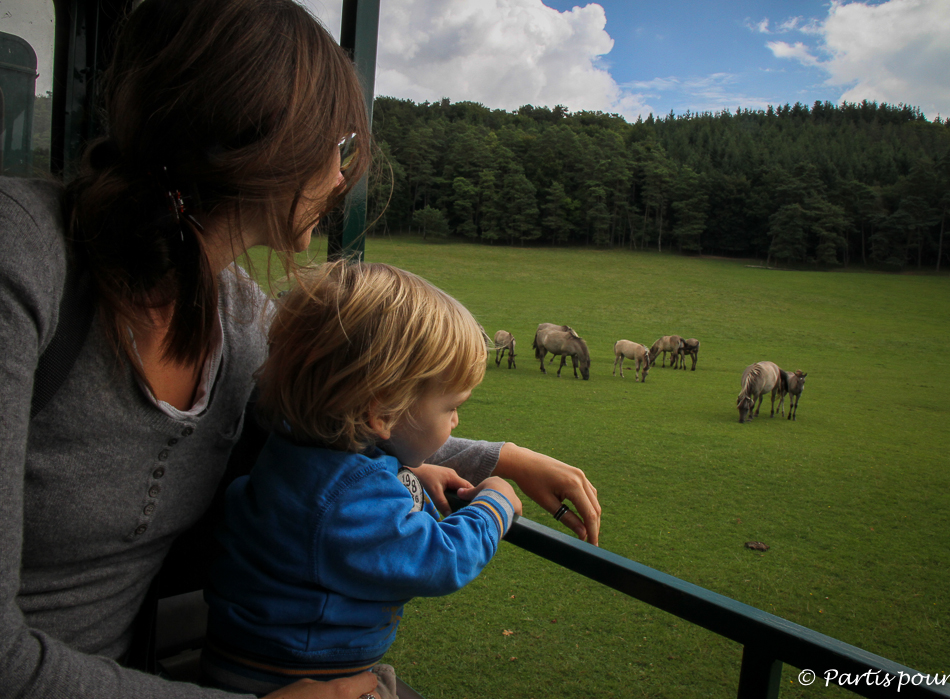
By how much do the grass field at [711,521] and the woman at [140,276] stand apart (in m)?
3.05

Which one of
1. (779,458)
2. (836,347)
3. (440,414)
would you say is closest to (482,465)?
(440,414)

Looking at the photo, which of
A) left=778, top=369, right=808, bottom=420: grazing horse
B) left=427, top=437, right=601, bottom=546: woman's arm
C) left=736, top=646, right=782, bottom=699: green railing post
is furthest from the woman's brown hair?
left=778, top=369, right=808, bottom=420: grazing horse

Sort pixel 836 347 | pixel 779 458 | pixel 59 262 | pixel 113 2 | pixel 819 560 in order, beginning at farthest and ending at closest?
1. pixel 836 347
2. pixel 779 458
3. pixel 819 560
4. pixel 113 2
5. pixel 59 262

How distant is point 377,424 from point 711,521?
20.3ft

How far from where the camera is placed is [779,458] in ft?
28.0

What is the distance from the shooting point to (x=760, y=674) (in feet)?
2.74

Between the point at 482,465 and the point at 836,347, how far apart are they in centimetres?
2031

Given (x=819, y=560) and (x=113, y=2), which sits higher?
(x=113, y=2)

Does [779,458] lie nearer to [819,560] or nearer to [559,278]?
[819,560]

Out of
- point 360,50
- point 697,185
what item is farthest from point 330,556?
point 697,185

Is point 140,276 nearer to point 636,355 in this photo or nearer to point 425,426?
point 425,426

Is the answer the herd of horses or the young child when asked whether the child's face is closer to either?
the young child

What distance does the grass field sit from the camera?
3949 millimetres

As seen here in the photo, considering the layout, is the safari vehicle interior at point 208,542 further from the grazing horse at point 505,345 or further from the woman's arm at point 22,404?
the grazing horse at point 505,345
